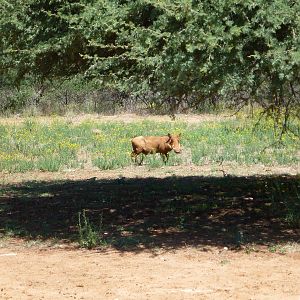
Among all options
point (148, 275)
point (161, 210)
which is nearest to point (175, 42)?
point (148, 275)

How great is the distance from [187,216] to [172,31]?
3524 mm

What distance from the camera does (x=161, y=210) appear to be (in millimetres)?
12938

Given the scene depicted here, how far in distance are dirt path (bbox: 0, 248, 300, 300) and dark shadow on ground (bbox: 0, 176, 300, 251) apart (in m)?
0.67

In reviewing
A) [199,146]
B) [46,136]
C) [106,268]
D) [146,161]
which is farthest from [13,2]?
[46,136]

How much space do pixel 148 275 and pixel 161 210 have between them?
13.9 feet

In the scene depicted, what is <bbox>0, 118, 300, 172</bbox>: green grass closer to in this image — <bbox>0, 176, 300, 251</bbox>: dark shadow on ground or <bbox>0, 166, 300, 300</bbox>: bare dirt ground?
<bbox>0, 176, 300, 251</bbox>: dark shadow on ground

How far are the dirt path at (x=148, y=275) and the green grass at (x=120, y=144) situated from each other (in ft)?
26.2

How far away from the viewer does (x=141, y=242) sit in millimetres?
10523

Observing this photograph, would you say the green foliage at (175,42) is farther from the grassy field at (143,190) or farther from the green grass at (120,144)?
the green grass at (120,144)

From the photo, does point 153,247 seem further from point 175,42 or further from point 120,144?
point 120,144

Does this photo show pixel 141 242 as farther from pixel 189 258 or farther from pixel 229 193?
pixel 229 193

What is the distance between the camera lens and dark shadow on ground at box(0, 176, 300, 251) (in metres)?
10.9

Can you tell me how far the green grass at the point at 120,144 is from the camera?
66.5 ft

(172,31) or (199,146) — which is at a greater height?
(172,31)
